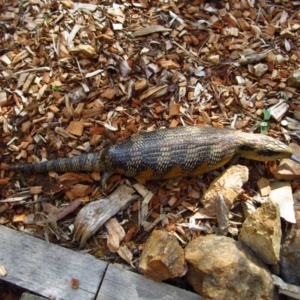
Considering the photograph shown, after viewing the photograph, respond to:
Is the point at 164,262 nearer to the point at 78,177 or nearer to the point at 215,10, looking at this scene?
the point at 78,177

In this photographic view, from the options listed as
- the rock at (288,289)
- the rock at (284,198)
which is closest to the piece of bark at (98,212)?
the rock at (284,198)

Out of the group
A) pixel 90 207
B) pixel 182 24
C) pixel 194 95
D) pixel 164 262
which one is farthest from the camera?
pixel 182 24

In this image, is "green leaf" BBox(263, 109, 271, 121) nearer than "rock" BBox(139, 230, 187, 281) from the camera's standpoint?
No

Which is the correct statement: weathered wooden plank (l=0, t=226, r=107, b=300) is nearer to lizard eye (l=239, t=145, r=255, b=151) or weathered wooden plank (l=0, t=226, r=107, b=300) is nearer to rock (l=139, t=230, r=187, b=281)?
rock (l=139, t=230, r=187, b=281)

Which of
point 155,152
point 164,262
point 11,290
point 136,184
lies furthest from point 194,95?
point 11,290

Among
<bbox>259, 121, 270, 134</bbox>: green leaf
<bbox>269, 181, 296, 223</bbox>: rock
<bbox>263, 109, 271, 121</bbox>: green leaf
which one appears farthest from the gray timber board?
<bbox>263, 109, 271, 121</bbox>: green leaf

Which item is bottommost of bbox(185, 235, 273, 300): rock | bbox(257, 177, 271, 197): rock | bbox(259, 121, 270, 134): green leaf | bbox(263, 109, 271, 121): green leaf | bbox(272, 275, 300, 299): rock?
bbox(272, 275, 300, 299): rock
